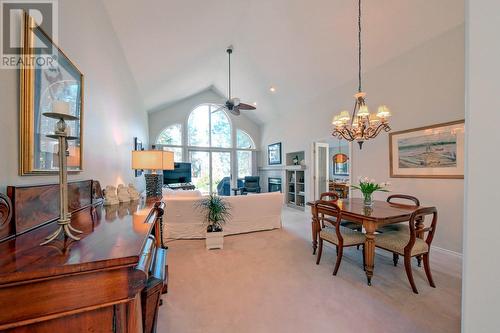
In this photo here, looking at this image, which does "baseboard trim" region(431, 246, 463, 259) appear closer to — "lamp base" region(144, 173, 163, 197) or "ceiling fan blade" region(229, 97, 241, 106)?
"lamp base" region(144, 173, 163, 197)

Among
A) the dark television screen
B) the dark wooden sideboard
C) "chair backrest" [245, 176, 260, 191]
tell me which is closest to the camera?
the dark wooden sideboard

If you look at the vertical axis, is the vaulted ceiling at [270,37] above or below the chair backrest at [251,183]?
above

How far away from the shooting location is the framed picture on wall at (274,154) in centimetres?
716

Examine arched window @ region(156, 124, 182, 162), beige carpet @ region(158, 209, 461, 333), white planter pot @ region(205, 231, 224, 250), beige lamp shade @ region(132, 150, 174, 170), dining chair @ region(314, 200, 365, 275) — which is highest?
arched window @ region(156, 124, 182, 162)

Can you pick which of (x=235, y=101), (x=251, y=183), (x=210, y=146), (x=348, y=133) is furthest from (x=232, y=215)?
(x=210, y=146)

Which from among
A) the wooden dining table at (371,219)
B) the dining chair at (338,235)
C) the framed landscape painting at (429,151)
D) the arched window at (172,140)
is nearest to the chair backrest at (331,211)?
the dining chair at (338,235)

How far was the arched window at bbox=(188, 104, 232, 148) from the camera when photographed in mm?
7660

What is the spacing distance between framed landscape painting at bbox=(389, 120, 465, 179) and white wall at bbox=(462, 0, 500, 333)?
2792mm

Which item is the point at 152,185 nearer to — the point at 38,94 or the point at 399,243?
the point at 38,94

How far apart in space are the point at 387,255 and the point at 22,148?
12.6ft

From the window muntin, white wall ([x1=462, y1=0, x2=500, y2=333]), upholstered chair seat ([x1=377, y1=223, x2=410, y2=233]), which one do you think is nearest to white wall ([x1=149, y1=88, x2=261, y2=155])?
the window muntin

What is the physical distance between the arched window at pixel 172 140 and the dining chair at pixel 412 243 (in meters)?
6.52

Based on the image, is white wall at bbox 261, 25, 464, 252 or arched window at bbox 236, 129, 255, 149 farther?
arched window at bbox 236, 129, 255, 149

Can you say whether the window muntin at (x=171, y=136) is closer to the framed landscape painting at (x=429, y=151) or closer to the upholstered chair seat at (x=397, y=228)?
the framed landscape painting at (x=429, y=151)
